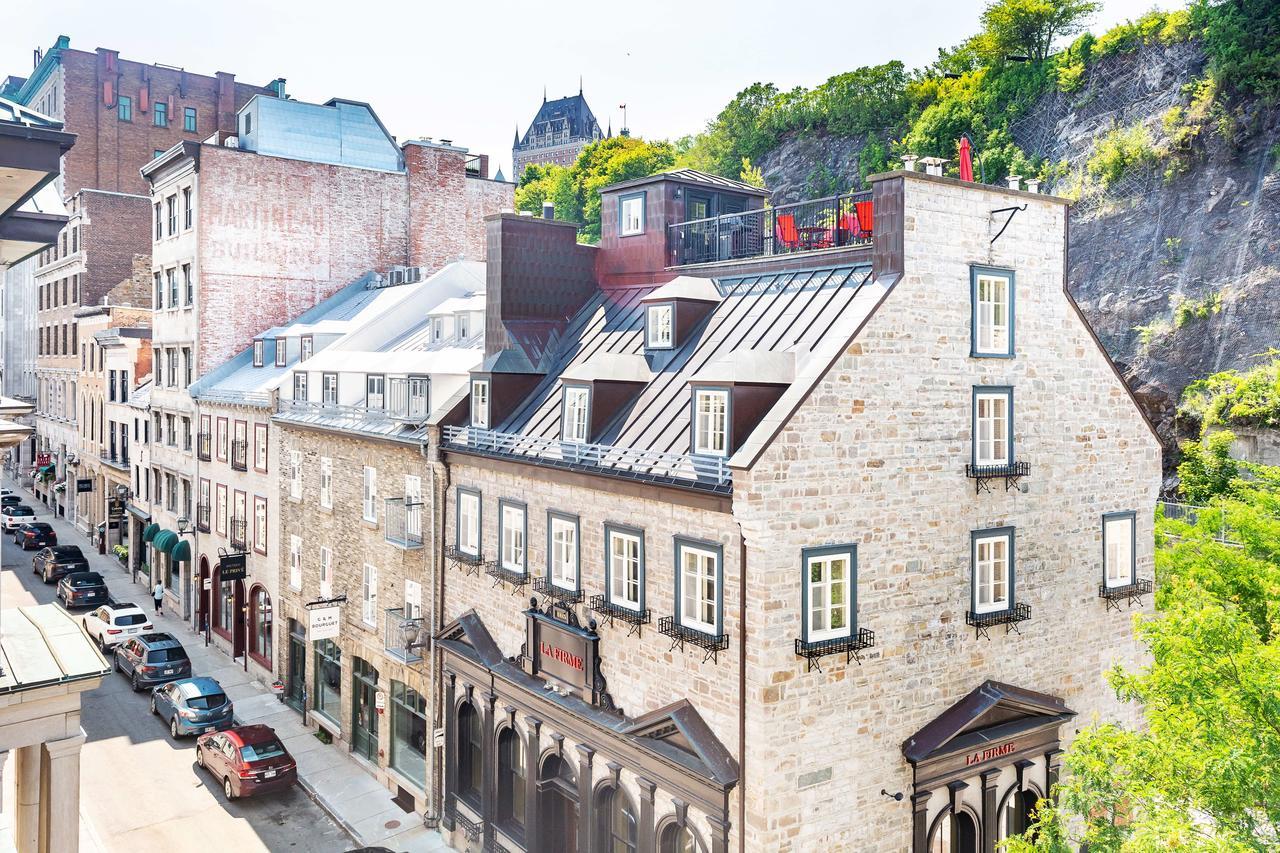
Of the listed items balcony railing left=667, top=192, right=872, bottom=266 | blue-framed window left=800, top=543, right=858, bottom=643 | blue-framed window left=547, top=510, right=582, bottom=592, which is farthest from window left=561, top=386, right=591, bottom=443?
blue-framed window left=800, top=543, right=858, bottom=643

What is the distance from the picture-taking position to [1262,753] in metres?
11.7

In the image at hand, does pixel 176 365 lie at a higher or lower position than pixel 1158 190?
lower

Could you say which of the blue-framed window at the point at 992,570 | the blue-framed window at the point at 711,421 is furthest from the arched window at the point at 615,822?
the blue-framed window at the point at 992,570

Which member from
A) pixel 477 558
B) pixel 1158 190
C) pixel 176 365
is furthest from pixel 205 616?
pixel 1158 190

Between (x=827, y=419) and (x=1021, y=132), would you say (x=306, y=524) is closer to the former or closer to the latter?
(x=827, y=419)

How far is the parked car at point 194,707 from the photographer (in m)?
27.5

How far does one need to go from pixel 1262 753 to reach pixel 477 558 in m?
15.0

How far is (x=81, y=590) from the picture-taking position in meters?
40.5

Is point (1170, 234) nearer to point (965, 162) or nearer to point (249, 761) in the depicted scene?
point (965, 162)

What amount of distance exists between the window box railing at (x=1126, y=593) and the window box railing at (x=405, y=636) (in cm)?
1530

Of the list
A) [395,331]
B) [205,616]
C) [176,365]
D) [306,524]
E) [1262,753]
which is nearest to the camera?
[1262,753]

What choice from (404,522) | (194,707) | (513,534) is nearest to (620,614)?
(513,534)

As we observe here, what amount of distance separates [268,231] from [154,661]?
17.2m

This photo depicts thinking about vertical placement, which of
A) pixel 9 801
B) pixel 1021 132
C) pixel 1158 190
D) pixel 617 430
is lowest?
pixel 9 801
